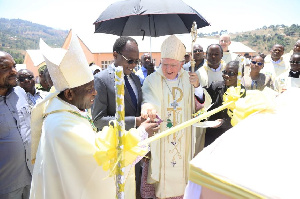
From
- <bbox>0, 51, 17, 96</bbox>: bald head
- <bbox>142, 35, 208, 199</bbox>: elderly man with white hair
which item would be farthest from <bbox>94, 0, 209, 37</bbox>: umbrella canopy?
<bbox>0, 51, 17, 96</bbox>: bald head

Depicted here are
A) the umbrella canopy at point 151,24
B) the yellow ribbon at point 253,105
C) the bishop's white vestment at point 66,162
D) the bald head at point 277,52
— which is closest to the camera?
the yellow ribbon at point 253,105

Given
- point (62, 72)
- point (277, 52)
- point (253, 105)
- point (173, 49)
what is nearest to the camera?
point (253, 105)

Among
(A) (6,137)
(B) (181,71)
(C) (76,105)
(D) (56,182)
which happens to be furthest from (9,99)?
(B) (181,71)

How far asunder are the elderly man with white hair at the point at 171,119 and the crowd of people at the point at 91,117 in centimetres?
2

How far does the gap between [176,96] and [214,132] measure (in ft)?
2.95

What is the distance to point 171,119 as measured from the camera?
12.0 ft

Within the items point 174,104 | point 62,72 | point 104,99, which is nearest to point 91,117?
point 104,99

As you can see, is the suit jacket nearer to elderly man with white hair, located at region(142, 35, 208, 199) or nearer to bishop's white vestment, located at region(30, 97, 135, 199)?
elderly man with white hair, located at region(142, 35, 208, 199)

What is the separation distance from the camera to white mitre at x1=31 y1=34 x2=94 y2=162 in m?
1.84

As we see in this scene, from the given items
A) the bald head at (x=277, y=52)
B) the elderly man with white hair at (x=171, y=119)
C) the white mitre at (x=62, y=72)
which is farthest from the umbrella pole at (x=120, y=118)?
the bald head at (x=277, y=52)

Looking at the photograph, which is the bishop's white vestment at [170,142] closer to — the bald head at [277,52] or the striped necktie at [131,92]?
the striped necktie at [131,92]

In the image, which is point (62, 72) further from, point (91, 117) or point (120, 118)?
point (91, 117)

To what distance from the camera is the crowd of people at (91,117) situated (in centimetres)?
173

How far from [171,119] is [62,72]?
2163 mm
